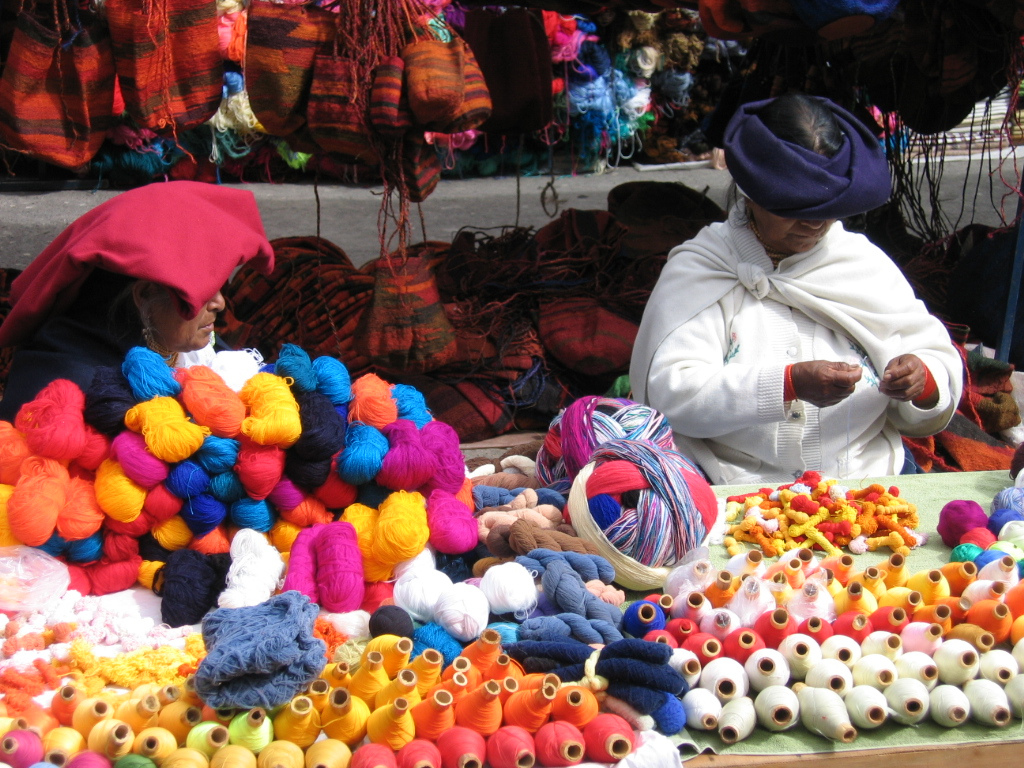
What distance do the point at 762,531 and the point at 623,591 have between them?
1.11 feet

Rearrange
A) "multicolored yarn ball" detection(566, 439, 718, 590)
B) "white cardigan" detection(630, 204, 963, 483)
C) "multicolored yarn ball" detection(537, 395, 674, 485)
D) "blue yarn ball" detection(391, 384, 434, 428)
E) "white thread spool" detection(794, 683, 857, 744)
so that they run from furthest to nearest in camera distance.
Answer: "white cardigan" detection(630, 204, 963, 483), "multicolored yarn ball" detection(537, 395, 674, 485), "blue yarn ball" detection(391, 384, 434, 428), "multicolored yarn ball" detection(566, 439, 718, 590), "white thread spool" detection(794, 683, 857, 744)

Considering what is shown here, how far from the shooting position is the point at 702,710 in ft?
4.09

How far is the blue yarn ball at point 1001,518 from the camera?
1726mm

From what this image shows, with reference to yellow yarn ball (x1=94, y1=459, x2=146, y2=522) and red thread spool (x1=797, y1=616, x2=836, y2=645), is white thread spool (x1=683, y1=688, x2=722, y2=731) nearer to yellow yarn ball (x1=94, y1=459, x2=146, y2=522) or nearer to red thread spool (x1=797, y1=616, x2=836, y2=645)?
red thread spool (x1=797, y1=616, x2=836, y2=645)

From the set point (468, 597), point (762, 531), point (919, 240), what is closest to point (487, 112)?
point (762, 531)

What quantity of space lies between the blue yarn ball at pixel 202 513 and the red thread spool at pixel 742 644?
0.82 m

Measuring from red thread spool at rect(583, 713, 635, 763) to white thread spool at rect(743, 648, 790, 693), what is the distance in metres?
0.21

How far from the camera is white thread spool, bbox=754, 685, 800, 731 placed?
1.25 meters

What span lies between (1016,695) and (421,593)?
85 centimetres

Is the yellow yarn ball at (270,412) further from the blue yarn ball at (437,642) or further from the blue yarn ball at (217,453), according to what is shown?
the blue yarn ball at (437,642)

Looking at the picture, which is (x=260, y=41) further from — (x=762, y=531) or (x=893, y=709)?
(x=893, y=709)

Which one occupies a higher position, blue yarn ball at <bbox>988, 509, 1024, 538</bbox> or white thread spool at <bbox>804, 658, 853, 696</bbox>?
white thread spool at <bbox>804, 658, 853, 696</bbox>

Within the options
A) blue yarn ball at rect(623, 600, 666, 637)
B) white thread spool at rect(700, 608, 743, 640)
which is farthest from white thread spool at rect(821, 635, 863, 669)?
blue yarn ball at rect(623, 600, 666, 637)

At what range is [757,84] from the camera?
12.3 feet
